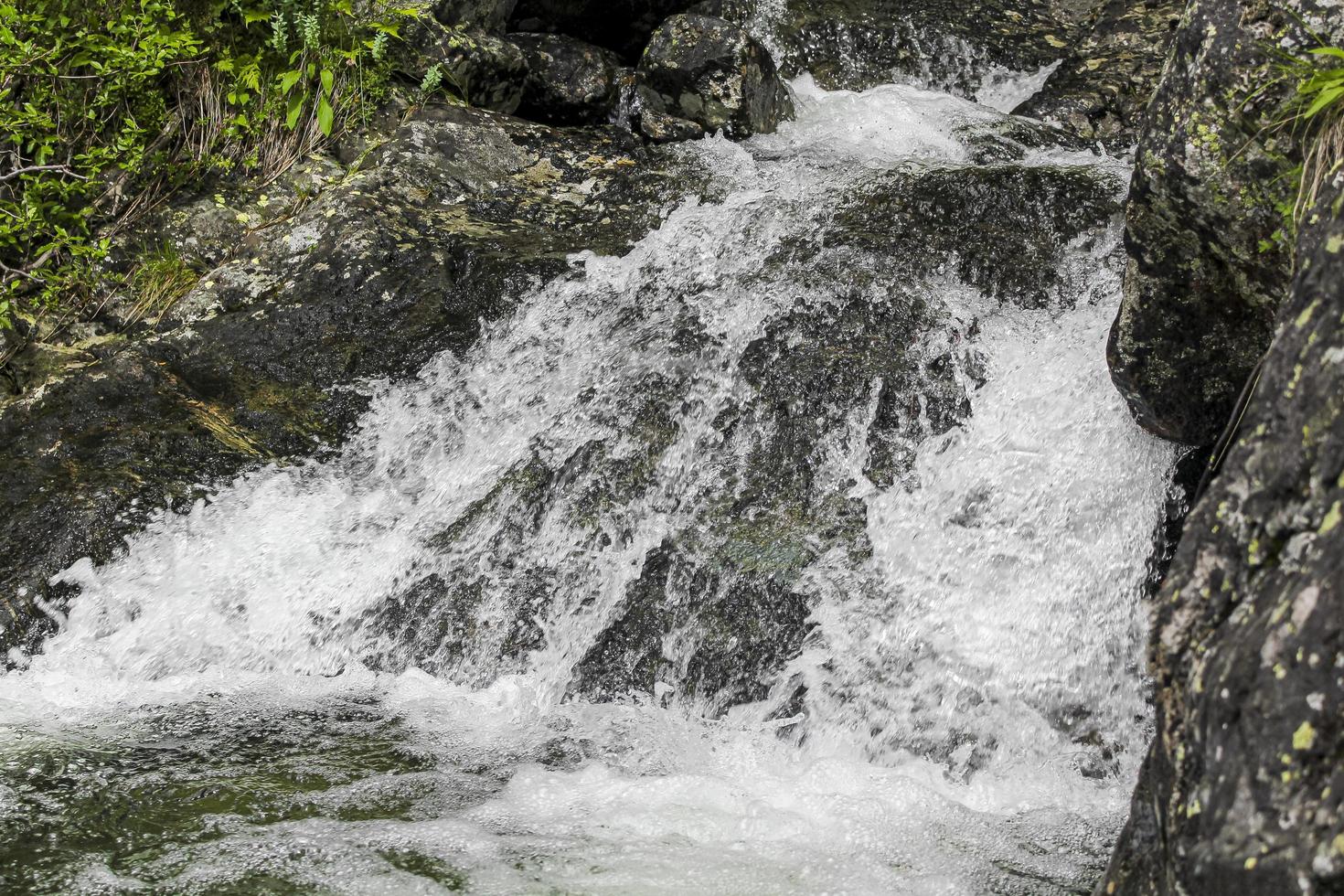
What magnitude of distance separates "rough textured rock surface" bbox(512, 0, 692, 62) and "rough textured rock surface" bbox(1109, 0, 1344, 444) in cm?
567

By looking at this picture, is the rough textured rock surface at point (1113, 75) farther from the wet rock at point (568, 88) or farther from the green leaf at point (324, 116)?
the green leaf at point (324, 116)

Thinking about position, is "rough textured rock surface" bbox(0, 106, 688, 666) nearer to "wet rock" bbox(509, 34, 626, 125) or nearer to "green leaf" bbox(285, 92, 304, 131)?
"green leaf" bbox(285, 92, 304, 131)

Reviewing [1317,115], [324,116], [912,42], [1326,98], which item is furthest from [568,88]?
[1326,98]

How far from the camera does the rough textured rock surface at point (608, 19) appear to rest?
845cm

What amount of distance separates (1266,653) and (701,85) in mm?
5822

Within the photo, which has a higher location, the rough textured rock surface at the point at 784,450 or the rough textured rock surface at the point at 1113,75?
the rough textured rock surface at the point at 1113,75

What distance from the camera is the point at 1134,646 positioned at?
3961 millimetres

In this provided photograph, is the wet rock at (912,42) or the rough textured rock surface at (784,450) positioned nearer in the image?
the rough textured rock surface at (784,450)

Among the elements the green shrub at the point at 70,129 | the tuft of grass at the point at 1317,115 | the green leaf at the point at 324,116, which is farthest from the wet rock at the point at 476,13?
the tuft of grass at the point at 1317,115

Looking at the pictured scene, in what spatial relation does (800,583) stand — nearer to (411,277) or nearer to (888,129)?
(411,277)

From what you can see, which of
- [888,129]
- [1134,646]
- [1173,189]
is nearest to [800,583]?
Answer: [1134,646]

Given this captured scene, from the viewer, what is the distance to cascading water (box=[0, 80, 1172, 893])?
132 inches

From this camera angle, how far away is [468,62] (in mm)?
7238

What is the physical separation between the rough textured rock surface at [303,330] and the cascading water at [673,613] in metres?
0.19
